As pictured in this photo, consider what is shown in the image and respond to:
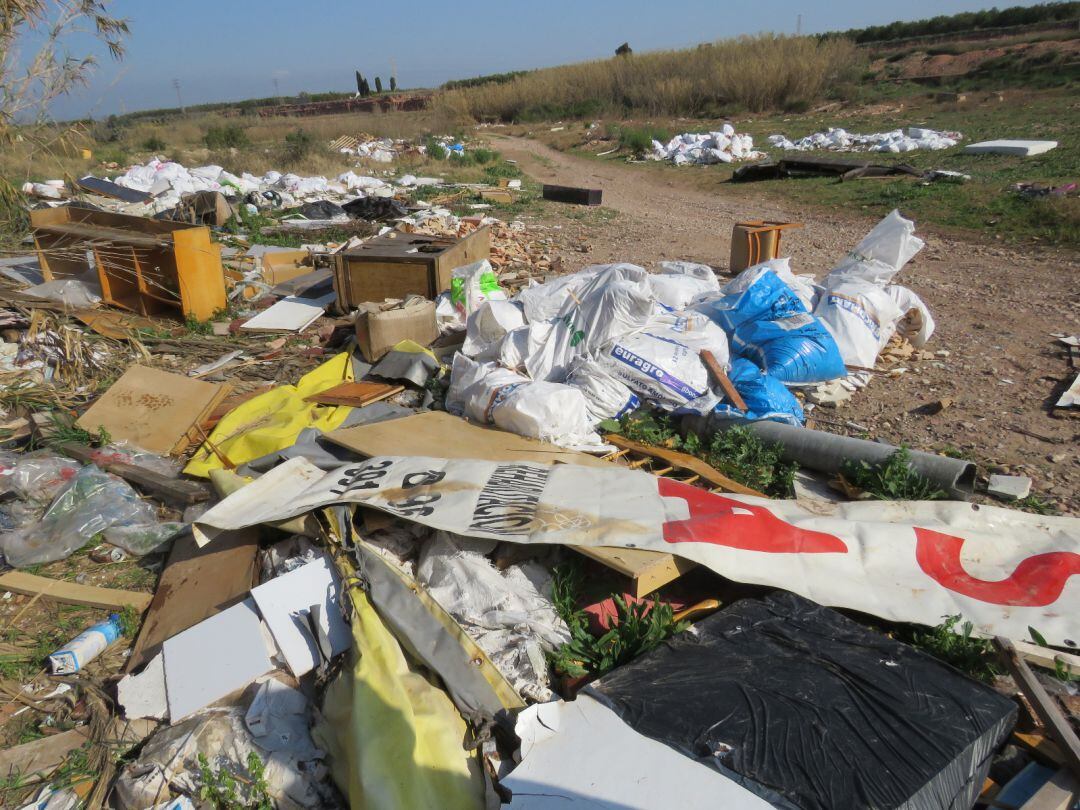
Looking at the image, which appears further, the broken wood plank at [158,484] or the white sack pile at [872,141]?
the white sack pile at [872,141]

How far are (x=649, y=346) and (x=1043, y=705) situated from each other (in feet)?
8.10

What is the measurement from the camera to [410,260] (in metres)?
5.75

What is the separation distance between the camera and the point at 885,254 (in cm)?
525

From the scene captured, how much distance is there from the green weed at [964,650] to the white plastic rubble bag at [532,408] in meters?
1.84

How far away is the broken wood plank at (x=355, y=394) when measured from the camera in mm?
4195

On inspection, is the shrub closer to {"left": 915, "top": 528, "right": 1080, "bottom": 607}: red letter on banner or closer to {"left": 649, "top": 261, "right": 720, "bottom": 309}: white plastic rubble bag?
{"left": 649, "top": 261, "right": 720, "bottom": 309}: white plastic rubble bag

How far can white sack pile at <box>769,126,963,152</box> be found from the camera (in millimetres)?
14234

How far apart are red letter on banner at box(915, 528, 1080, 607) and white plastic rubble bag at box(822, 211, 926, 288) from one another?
9.63ft

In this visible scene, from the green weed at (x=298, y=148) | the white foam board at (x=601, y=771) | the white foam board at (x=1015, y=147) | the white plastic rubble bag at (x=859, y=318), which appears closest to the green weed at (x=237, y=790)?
the white foam board at (x=601, y=771)

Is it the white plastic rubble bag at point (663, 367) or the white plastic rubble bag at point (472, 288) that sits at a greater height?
the white plastic rubble bag at point (472, 288)

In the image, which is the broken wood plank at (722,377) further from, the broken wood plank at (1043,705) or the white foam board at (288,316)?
the white foam board at (288,316)

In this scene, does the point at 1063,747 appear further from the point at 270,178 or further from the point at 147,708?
the point at 270,178

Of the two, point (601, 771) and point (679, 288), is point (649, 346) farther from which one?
point (601, 771)

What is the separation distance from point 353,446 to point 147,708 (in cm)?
147
